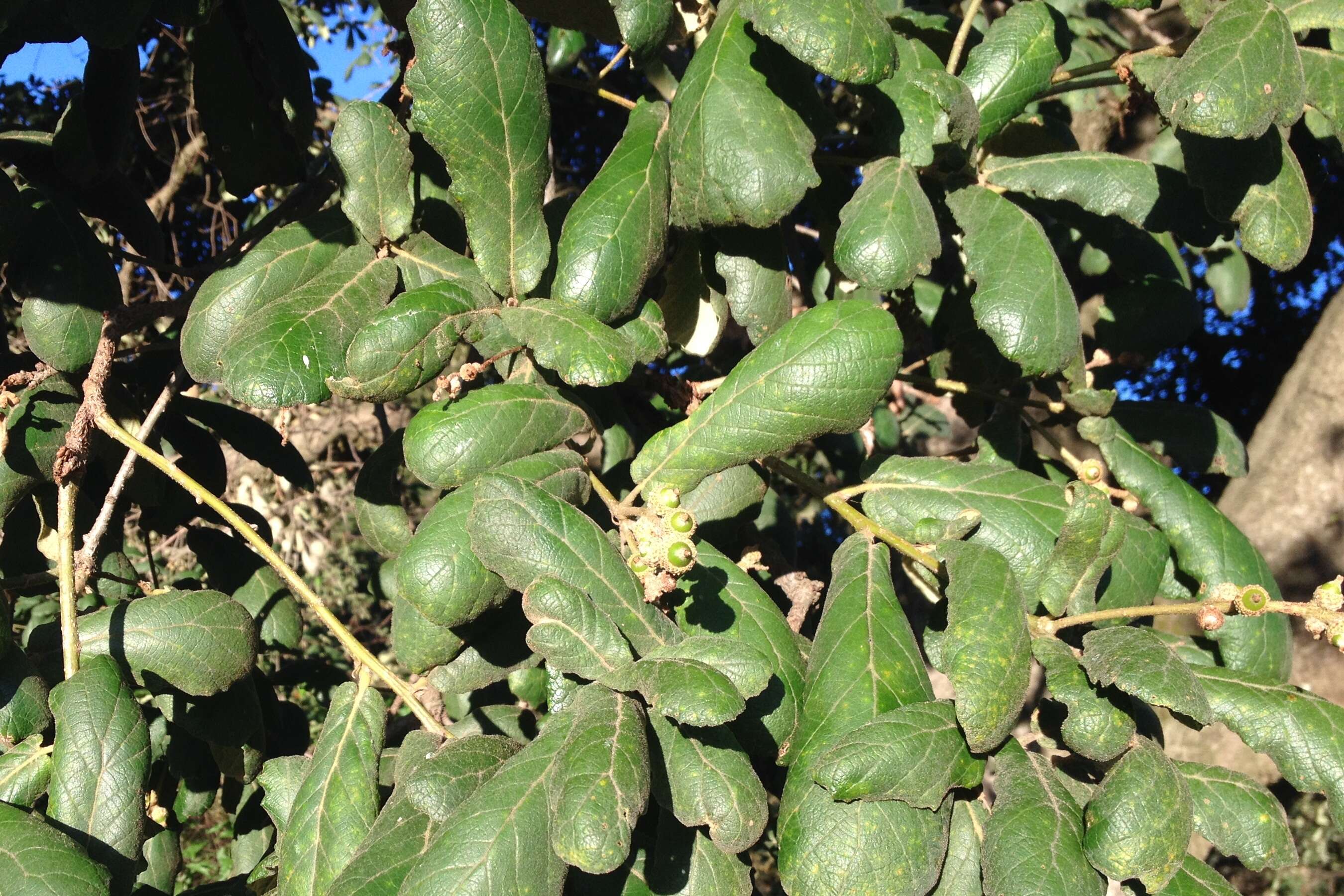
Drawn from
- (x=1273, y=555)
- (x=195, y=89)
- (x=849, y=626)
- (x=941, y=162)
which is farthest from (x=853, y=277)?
(x=1273, y=555)

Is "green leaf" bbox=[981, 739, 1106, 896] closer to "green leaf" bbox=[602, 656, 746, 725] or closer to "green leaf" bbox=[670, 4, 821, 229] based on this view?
"green leaf" bbox=[602, 656, 746, 725]

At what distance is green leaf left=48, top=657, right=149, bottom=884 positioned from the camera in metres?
1.14

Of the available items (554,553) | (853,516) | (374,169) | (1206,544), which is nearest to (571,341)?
(554,553)

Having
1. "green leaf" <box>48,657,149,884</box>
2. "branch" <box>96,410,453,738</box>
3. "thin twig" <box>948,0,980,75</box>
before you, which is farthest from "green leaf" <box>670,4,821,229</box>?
"green leaf" <box>48,657,149,884</box>

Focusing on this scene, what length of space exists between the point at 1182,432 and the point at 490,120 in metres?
1.32

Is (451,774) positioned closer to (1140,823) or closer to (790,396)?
(790,396)

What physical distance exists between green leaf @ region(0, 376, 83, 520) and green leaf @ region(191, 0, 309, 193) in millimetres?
464

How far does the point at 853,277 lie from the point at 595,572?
20.4 inches

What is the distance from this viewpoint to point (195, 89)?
1.67 metres

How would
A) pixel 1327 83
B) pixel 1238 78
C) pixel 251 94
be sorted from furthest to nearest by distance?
1. pixel 251 94
2. pixel 1327 83
3. pixel 1238 78

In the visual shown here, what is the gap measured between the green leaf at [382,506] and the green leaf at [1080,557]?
0.92m

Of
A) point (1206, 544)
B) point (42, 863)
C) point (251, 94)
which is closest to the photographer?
point (42, 863)

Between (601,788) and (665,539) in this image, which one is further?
(665,539)

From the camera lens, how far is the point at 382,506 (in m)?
1.60
